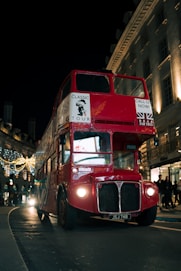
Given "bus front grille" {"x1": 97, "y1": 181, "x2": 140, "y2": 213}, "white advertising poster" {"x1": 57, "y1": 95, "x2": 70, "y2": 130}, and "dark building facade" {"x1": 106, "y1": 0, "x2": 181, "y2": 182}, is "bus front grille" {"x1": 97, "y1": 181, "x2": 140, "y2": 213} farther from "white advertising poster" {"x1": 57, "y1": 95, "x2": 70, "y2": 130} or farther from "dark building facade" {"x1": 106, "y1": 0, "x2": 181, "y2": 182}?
"dark building facade" {"x1": 106, "y1": 0, "x2": 181, "y2": 182}

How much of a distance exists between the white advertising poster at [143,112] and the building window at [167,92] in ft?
45.8

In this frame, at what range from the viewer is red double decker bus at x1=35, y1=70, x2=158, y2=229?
8336 millimetres

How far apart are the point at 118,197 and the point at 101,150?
139 cm

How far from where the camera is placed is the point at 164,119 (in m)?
23.5

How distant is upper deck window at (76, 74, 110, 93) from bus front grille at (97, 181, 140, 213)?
2895mm

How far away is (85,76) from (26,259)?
6026 millimetres

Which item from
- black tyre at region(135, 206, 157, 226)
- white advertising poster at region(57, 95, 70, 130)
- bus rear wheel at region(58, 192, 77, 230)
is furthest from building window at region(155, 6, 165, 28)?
bus rear wheel at region(58, 192, 77, 230)

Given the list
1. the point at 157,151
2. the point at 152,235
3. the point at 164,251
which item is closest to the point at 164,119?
the point at 157,151

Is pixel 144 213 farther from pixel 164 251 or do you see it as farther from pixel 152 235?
pixel 164 251

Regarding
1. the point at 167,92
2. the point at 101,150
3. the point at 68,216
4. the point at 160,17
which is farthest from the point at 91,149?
the point at 160,17

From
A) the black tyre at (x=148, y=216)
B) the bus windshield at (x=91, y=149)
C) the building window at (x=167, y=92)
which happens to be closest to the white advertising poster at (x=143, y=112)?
the bus windshield at (x=91, y=149)

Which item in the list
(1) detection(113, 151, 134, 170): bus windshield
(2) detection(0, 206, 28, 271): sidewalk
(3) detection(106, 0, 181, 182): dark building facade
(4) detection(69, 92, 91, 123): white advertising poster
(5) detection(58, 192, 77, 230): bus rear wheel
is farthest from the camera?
(3) detection(106, 0, 181, 182): dark building facade

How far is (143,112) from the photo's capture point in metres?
9.59

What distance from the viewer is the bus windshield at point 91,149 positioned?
8.73 metres
